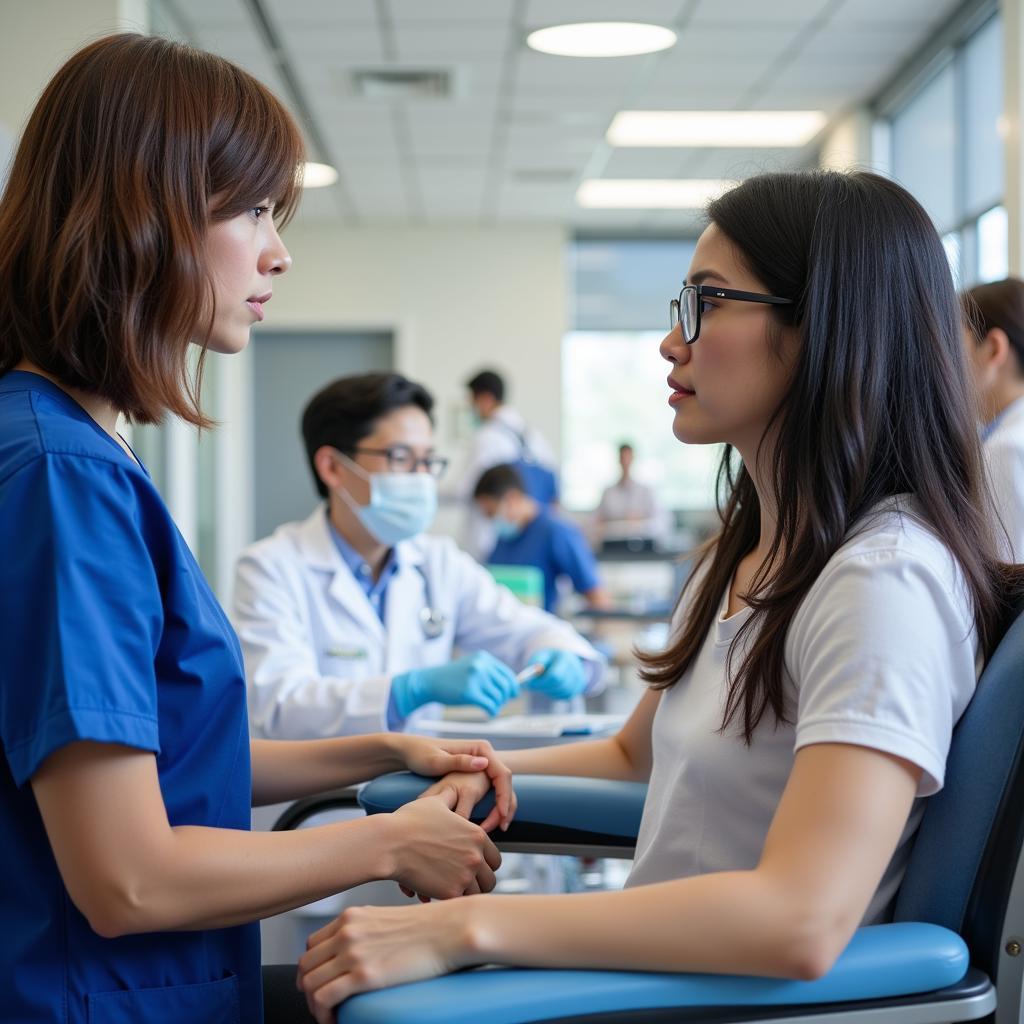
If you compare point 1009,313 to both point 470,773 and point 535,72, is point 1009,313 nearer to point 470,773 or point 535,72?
point 470,773

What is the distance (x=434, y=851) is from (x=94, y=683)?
365mm

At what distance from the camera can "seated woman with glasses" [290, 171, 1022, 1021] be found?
0.84 m

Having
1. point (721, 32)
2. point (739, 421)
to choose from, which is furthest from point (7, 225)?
point (721, 32)

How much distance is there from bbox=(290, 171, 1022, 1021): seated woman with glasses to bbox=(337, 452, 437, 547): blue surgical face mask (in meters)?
1.07

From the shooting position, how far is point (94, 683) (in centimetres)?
83

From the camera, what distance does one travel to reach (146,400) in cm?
98

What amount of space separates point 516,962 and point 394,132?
226 inches

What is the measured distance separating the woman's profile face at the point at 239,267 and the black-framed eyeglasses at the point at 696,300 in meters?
0.38

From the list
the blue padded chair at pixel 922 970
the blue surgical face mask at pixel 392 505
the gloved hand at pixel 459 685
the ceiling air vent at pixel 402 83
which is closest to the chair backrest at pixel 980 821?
the blue padded chair at pixel 922 970

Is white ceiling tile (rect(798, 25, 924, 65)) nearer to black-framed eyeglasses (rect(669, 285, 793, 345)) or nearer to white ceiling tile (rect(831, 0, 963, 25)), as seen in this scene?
white ceiling tile (rect(831, 0, 963, 25))

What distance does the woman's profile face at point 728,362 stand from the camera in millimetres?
1078

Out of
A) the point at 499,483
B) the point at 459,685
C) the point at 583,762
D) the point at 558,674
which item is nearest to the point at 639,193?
the point at 499,483

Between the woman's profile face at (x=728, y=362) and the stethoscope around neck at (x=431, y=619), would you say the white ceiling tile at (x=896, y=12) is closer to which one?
the stethoscope around neck at (x=431, y=619)

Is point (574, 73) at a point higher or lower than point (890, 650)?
higher
